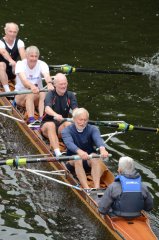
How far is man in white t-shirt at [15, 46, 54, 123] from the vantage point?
17.3 metres

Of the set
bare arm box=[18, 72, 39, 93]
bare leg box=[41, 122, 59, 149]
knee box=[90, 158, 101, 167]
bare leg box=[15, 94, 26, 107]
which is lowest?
knee box=[90, 158, 101, 167]

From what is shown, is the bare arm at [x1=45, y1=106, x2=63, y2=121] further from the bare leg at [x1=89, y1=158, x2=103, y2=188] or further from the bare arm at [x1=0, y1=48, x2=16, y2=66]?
the bare arm at [x1=0, y1=48, x2=16, y2=66]

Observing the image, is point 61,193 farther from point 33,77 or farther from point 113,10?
point 113,10

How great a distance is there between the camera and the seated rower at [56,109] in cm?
1566

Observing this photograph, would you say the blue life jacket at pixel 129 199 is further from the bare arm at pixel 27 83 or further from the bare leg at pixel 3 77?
the bare leg at pixel 3 77

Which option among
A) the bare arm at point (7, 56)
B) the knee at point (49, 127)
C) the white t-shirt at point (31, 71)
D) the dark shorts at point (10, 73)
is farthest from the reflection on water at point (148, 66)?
the knee at point (49, 127)

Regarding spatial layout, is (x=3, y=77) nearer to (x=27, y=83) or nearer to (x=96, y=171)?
(x=27, y=83)

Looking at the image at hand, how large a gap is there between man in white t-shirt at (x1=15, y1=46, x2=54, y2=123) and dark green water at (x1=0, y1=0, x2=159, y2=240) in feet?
2.92

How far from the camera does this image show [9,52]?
19.9 meters

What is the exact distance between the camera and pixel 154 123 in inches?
767

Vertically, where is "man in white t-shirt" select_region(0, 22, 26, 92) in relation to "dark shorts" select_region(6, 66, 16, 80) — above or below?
above

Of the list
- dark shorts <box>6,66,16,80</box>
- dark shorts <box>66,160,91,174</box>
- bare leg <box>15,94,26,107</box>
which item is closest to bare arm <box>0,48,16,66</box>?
dark shorts <box>6,66,16,80</box>

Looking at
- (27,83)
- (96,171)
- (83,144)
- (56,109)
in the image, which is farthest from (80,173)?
(27,83)

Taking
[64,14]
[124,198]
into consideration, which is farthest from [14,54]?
[64,14]
